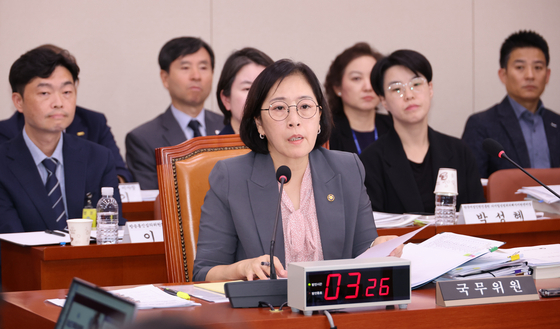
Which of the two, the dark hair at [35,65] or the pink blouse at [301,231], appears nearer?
the pink blouse at [301,231]

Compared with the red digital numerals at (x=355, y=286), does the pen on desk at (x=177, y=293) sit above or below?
below

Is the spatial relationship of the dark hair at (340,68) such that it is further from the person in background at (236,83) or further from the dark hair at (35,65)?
the dark hair at (35,65)

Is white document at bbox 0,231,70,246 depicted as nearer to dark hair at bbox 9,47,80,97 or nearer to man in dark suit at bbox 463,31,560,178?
dark hair at bbox 9,47,80,97

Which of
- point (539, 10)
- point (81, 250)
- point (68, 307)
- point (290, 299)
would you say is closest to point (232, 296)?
point (290, 299)

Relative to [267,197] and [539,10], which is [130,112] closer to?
[267,197]

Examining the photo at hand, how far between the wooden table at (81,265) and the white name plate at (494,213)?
113 cm

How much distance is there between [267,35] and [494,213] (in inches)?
125

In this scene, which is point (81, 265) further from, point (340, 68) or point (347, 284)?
point (340, 68)

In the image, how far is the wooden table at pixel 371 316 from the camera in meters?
1.00

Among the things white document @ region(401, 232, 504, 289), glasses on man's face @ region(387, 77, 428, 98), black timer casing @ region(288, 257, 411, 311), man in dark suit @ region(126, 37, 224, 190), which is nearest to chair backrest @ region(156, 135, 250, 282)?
white document @ region(401, 232, 504, 289)

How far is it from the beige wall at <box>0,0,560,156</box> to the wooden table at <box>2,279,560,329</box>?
3.79 metres

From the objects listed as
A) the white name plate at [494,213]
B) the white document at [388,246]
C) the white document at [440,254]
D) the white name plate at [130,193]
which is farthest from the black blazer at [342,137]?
the white document at [388,246]

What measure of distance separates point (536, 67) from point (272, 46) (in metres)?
2.09

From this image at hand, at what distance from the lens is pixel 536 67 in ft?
13.3
